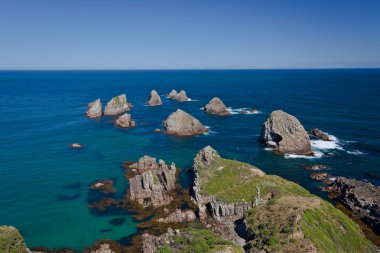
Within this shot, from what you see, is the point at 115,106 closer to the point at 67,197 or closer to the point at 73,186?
the point at 73,186

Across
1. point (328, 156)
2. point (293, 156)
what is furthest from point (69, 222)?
point (328, 156)

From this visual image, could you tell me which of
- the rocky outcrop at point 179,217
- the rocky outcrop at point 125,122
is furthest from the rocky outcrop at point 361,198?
the rocky outcrop at point 125,122

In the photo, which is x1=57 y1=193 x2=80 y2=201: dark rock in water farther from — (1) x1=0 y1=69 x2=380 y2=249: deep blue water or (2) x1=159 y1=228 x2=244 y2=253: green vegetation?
(2) x1=159 y1=228 x2=244 y2=253: green vegetation

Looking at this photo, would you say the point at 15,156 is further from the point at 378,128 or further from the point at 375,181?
the point at 378,128

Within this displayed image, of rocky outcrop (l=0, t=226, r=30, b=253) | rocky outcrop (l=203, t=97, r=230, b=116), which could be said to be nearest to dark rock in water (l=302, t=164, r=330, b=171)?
rocky outcrop (l=0, t=226, r=30, b=253)

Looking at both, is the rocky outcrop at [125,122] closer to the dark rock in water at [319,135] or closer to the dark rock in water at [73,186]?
the dark rock in water at [73,186]

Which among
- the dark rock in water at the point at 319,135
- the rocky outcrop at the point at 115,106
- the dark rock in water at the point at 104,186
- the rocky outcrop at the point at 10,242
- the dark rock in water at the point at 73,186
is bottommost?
the dark rock in water at the point at 73,186

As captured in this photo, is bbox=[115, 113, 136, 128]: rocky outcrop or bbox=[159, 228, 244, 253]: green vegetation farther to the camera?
bbox=[115, 113, 136, 128]: rocky outcrop
